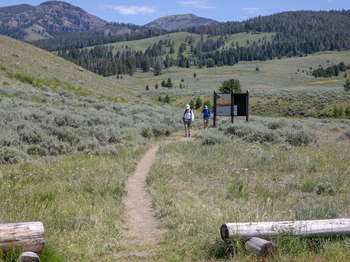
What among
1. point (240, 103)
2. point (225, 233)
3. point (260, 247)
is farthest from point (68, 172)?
point (240, 103)

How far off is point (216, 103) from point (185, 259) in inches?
897

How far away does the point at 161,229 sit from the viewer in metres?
9.49

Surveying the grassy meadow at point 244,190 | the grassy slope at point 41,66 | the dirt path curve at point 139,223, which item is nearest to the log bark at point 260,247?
the grassy meadow at point 244,190

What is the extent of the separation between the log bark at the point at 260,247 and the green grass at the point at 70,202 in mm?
1965

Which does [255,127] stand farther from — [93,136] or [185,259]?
[185,259]

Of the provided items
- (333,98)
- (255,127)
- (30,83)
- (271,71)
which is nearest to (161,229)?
(255,127)

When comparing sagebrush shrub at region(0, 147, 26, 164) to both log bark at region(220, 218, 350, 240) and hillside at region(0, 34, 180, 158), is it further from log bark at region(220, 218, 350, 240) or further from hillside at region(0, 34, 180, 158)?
log bark at region(220, 218, 350, 240)

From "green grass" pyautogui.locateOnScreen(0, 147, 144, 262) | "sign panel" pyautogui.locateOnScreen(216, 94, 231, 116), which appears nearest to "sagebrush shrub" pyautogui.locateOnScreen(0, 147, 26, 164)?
"green grass" pyautogui.locateOnScreen(0, 147, 144, 262)

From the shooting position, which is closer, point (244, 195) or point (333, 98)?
point (244, 195)

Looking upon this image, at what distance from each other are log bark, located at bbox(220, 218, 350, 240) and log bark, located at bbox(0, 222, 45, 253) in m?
2.44

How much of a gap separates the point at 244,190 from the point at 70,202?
4.09 meters

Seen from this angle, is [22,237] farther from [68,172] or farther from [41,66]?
[41,66]

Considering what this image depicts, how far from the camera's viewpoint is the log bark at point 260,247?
702 centimetres

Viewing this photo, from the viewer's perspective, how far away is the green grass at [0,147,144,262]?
26.4 ft
